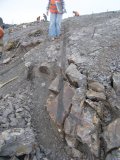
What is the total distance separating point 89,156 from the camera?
20.9 feet

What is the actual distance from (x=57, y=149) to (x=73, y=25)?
21.9 ft

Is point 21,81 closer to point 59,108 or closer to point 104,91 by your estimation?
point 59,108

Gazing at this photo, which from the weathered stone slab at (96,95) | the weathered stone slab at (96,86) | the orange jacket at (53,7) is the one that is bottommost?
the weathered stone slab at (96,95)

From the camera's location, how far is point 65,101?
24.2 feet

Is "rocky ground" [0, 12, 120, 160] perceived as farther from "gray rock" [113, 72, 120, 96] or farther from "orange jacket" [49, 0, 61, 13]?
"orange jacket" [49, 0, 61, 13]

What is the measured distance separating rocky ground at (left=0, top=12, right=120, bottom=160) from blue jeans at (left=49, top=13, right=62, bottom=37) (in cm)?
64

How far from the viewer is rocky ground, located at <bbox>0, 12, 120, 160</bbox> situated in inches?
259

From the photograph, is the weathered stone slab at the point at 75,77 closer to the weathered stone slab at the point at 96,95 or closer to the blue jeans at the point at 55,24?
the weathered stone slab at the point at 96,95

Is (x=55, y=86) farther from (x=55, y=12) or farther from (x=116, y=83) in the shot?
(x=55, y=12)

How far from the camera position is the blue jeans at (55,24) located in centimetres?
1055

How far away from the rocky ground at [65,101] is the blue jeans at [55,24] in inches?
25.3

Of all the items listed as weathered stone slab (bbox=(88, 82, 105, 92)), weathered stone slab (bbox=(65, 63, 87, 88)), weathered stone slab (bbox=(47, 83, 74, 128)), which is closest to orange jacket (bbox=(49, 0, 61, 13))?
weathered stone slab (bbox=(65, 63, 87, 88))

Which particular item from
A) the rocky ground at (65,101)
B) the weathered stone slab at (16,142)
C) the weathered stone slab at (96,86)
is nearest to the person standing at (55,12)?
the rocky ground at (65,101)

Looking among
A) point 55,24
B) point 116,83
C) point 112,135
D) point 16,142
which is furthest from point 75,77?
point 55,24
